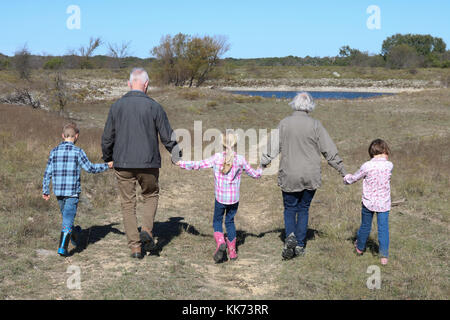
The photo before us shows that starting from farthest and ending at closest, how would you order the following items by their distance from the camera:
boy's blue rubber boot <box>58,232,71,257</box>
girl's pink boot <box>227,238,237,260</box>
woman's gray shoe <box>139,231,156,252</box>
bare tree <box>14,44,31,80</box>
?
bare tree <box>14,44,31,80</box> → girl's pink boot <box>227,238,237,260</box> → boy's blue rubber boot <box>58,232,71,257</box> → woman's gray shoe <box>139,231,156,252</box>

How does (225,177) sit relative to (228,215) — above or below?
above

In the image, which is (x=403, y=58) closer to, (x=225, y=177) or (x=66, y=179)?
(x=225, y=177)

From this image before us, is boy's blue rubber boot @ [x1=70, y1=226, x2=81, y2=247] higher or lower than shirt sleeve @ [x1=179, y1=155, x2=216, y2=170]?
lower

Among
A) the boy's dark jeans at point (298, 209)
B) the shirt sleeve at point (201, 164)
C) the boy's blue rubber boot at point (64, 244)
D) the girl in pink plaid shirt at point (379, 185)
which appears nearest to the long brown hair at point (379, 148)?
the girl in pink plaid shirt at point (379, 185)

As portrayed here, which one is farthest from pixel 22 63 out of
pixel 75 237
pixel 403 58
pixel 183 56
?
pixel 403 58

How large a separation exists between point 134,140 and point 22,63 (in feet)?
145

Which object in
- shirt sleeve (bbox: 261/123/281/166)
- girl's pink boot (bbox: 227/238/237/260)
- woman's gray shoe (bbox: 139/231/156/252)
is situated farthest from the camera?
girl's pink boot (bbox: 227/238/237/260)

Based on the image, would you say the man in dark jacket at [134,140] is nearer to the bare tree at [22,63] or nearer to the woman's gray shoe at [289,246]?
the woman's gray shoe at [289,246]

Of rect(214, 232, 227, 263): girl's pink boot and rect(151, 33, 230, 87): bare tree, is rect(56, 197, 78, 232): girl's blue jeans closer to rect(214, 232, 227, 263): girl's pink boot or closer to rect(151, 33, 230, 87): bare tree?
rect(214, 232, 227, 263): girl's pink boot

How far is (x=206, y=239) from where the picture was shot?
20.8 ft

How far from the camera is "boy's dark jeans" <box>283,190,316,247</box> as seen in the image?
5.25 metres

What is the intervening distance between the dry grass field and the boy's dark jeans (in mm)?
383

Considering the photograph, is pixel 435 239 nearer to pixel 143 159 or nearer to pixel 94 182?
→ pixel 143 159

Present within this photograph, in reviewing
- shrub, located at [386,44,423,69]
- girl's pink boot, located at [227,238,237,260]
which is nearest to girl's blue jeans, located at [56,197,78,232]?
girl's pink boot, located at [227,238,237,260]
